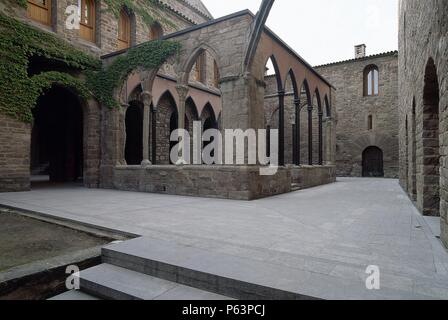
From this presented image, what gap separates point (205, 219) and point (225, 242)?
1.23 metres

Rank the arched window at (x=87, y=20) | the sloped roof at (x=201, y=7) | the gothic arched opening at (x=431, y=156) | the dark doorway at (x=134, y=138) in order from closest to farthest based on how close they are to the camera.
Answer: the gothic arched opening at (x=431, y=156) < the arched window at (x=87, y=20) < the dark doorway at (x=134, y=138) < the sloped roof at (x=201, y=7)

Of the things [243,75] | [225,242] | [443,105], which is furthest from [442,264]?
[243,75]

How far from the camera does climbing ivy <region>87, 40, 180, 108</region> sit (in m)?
8.19

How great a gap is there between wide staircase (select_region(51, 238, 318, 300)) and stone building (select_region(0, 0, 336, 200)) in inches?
158

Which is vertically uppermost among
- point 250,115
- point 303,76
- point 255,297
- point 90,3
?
point 90,3

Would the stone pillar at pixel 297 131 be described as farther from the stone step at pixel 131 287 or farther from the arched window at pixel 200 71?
the stone step at pixel 131 287

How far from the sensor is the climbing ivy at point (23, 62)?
7453 millimetres

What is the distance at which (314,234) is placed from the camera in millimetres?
3260

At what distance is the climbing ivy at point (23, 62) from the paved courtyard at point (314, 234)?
11.8ft

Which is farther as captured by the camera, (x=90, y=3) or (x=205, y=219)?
(x=90, y=3)

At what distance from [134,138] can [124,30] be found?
444 centimetres

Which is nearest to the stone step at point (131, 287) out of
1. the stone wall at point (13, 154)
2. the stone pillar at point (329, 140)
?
the stone wall at point (13, 154)

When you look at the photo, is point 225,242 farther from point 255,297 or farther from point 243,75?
point 243,75

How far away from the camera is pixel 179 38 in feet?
25.9
